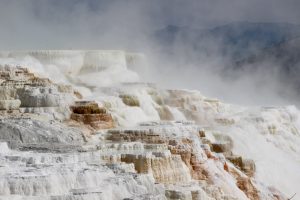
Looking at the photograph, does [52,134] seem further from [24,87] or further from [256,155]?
[256,155]

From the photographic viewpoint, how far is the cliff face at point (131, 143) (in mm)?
17094

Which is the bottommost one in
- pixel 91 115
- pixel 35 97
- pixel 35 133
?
pixel 35 133

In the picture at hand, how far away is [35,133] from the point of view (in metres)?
22.6

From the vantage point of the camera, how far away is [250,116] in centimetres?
3525

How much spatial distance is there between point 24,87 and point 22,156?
8.82 metres

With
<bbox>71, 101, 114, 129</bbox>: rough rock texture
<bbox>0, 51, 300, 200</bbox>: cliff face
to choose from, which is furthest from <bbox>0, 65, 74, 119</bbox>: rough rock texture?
<bbox>71, 101, 114, 129</bbox>: rough rock texture

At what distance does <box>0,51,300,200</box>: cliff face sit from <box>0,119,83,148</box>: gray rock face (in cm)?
3

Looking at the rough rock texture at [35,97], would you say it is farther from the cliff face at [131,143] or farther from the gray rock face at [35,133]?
the gray rock face at [35,133]

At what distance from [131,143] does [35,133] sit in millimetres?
2897

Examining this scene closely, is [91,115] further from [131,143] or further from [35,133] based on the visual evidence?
[131,143]

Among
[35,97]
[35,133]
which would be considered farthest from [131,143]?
[35,97]

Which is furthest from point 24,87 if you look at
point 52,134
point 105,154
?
point 105,154

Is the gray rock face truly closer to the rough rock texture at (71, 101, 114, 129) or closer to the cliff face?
the cliff face

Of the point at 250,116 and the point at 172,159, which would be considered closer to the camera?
the point at 172,159
